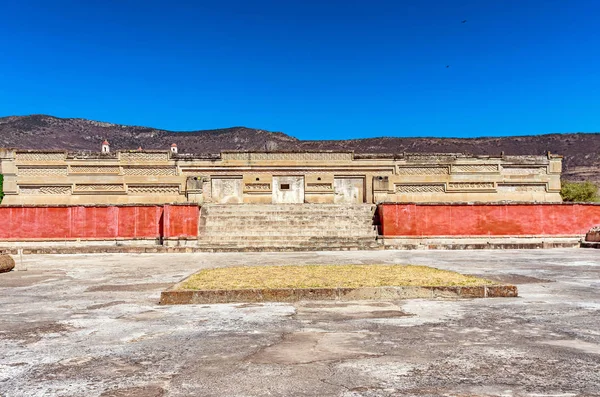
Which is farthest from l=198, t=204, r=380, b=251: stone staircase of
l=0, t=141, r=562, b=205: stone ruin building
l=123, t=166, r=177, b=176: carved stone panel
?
l=123, t=166, r=177, b=176: carved stone panel

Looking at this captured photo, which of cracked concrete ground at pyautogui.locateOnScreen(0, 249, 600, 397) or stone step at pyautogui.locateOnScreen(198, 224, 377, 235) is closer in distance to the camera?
cracked concrete ground at pyautogui.locateOnScreen(0, 249, 600, 397)

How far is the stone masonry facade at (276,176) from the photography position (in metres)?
28.1

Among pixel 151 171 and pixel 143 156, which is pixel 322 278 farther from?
pixel 143 156

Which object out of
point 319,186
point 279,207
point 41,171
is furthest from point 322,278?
point 41,171

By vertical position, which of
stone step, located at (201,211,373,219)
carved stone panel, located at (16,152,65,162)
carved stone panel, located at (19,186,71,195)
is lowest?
stone step, located at (201,211,373,219)

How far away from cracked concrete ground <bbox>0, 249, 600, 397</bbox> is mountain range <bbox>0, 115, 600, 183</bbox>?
5342 centimetres

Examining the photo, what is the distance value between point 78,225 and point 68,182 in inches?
382

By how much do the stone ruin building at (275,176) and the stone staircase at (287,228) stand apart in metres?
5.39

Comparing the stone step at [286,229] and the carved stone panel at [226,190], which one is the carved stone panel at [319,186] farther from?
the stone step at [286,229]

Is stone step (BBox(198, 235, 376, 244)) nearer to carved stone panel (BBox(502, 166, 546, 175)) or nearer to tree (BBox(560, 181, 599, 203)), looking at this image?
carved stone panel (BBox(502, 166, 546, 175))

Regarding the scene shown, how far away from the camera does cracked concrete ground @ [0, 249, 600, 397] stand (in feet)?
11.2

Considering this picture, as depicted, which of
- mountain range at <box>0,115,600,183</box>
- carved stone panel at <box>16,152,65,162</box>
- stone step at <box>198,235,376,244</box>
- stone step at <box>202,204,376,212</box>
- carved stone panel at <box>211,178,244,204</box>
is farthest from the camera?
mountain range at <box>0,115,600,183</box>

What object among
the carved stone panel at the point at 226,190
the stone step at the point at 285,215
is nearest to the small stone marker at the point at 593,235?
the stone step at the point at 285,215

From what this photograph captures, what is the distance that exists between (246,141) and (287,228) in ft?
170
